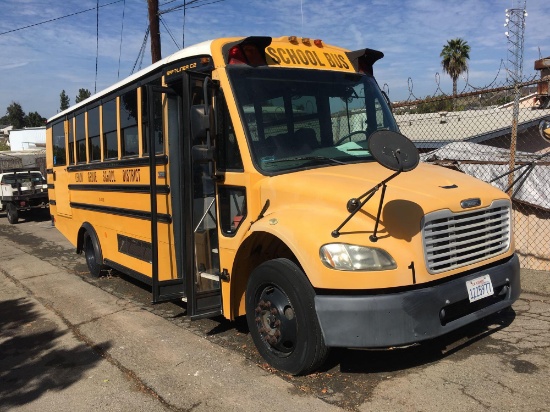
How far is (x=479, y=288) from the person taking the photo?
3725 mm

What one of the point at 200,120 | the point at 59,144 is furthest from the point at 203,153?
the point at 59,144

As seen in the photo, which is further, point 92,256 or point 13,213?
point 13,213

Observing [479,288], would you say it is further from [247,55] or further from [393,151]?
[247,55]

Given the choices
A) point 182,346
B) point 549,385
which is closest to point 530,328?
point 549,385

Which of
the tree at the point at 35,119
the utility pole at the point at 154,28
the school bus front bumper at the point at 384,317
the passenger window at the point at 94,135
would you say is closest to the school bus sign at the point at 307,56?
the school bus front bumper at the point at 384,317

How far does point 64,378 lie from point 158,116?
2.64 m

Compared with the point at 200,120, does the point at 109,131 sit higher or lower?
higher

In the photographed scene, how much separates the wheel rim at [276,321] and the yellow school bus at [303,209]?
12 mm

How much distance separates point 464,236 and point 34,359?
3837 millimetres

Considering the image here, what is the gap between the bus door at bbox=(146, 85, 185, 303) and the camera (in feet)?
16.6

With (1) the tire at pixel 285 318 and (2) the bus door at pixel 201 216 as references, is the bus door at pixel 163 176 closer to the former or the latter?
(2) the bus door at pixel 201 216

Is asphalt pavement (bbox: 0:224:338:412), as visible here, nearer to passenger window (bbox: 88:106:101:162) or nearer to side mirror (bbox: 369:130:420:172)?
side mirror (bbox: 369:130:420:172)

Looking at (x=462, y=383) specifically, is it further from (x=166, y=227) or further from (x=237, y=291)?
(x=166, y=227)

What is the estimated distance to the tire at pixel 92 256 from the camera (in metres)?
7.31
